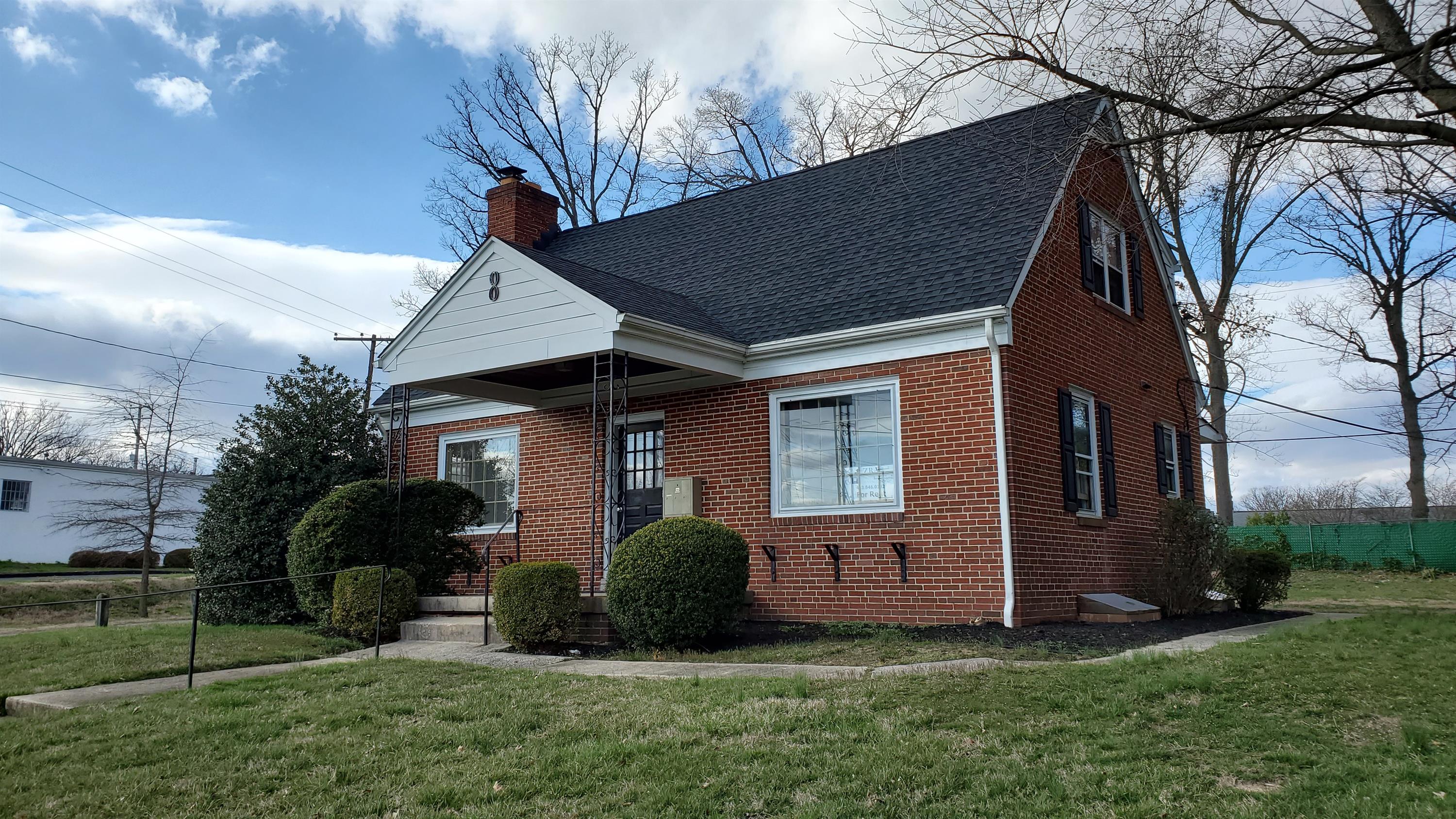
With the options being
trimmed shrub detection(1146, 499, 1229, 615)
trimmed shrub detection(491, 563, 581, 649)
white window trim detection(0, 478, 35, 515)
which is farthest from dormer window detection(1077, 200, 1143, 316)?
white window trim detection(0, 478, 35, 515)

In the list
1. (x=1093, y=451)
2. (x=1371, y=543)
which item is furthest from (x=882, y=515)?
(x=1371, y=543)

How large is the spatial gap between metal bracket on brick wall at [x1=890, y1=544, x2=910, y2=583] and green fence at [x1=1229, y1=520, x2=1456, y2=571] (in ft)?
59.2

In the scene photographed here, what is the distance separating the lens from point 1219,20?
6922 millimetres

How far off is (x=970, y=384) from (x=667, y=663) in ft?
14.3

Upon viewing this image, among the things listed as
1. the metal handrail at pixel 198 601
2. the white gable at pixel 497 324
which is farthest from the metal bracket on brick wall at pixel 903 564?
the metal handrail at pixel 198 601

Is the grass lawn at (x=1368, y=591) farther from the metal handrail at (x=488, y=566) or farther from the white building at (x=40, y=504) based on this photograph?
the white building at (x=40, y=504)

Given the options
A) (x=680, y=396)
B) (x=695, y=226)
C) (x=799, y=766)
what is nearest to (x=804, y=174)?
(x=695, y=226)

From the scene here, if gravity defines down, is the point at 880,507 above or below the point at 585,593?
above

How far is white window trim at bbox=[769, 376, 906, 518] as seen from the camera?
10539 mm

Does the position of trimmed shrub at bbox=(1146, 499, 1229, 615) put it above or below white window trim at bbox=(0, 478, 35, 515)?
below

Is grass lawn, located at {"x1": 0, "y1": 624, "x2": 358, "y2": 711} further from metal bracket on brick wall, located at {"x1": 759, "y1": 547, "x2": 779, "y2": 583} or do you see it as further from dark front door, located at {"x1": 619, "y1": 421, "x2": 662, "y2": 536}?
metal bracket on brick wall, located at {"x1": 759, "y1": 547, "x2": 779, "y2": 583}

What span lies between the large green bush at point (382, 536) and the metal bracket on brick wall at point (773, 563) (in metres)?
4.08

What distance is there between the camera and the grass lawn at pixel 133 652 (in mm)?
8156

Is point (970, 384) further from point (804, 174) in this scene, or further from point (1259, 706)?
point (804, 174)
